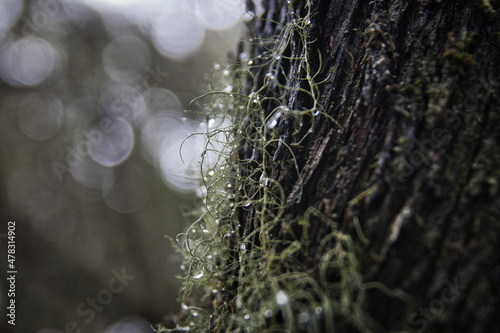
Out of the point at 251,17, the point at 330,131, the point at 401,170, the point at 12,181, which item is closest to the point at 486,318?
the point at 401,170

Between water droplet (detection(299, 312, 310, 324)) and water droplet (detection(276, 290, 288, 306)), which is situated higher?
water droplet (detection(276, 290, 288, 306))

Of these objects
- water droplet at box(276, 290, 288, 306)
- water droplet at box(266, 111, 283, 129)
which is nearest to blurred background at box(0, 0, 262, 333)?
water droplet at box(266, 111, 283, 129)

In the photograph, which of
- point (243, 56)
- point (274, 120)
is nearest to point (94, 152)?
point (243, 56)

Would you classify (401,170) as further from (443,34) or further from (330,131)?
(443,34)

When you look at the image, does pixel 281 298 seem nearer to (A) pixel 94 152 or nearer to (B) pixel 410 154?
(B) pixel 410 154

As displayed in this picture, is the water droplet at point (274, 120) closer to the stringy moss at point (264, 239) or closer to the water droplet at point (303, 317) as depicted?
the stringy moss at point (264, 239)

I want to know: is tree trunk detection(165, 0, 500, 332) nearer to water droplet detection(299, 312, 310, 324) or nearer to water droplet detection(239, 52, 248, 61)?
water droplet detection(299, 312, 310, 324)
